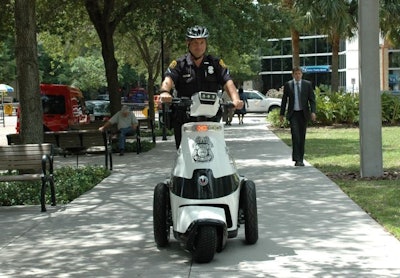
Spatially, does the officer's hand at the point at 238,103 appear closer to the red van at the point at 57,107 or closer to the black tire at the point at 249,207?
the black tire at the point at 249,207

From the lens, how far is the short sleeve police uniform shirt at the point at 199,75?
6.62m

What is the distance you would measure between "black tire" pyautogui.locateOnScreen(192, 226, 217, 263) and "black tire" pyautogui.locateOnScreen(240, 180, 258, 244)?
2.05 feet

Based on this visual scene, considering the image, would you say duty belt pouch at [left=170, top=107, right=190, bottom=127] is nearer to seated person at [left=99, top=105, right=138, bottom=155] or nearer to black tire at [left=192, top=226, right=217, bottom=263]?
black tire at [left=192, top=226, right=217, bottom=263]

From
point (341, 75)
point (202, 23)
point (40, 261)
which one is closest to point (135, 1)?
point (202, 23)

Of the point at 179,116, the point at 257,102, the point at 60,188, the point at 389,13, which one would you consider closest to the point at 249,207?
the point at 179,116

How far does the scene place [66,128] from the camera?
67.6 ft

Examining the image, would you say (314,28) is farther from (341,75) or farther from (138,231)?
(341,75)

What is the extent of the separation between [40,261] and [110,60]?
46.7ft

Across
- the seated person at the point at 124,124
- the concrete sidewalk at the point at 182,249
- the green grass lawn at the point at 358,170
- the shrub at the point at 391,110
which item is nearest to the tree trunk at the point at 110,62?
the seated person at the point at 124,124

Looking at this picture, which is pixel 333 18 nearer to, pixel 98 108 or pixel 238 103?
pixel 98 108

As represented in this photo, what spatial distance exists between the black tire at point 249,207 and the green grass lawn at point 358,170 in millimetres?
1536

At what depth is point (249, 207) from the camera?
6414 mm

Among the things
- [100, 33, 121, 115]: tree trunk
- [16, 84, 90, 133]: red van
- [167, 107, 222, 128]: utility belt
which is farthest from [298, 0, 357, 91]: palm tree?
[167, 107, 222, 128]: utility belt

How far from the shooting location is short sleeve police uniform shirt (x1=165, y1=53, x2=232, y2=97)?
6625mm
